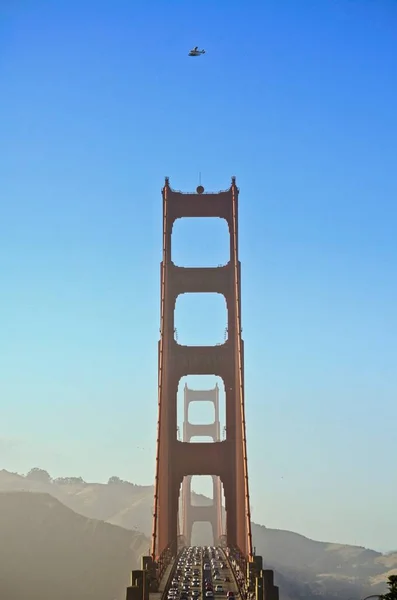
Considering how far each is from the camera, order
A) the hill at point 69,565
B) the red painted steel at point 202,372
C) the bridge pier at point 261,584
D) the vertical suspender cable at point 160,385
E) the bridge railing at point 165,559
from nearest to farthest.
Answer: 1. the bridge pier at point 261,584
2. the bridge railing at point 165,559
3. the vertical suspender cable at point 160,385
4. the red painted steel at point 202,372
5. the hill at point 69,565

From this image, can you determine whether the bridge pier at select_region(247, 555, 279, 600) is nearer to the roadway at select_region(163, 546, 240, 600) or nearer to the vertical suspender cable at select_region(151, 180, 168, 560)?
the roadway at select_region(163, 546, 240, 600)

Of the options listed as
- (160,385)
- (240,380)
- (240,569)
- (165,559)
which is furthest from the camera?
(240,380)

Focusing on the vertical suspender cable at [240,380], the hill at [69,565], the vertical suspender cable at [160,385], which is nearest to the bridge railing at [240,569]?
the vertical suspender cable at [240,380]

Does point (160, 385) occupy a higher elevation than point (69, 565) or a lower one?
lower

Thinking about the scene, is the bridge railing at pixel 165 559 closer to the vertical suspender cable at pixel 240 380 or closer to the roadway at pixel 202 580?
the roadway at pixel 202 580

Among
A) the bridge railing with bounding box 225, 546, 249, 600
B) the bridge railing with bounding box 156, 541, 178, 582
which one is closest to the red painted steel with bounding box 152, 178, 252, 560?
the bridge railing with bounding box 156, 541, 178, 582

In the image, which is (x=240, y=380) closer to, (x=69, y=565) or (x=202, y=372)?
(x=202, y=372)

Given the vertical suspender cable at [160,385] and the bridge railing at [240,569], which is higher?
the vertical suspender cable at [160,385]

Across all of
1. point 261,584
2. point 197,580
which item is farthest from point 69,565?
point 261,584

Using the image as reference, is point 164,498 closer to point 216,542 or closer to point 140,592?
point 140,592

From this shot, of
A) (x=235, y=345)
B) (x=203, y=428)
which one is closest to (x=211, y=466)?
(x=235, y=345)

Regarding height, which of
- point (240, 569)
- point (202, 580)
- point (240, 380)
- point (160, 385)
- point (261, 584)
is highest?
point (240, 380)

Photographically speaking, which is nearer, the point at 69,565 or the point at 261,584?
the point at 261,584
